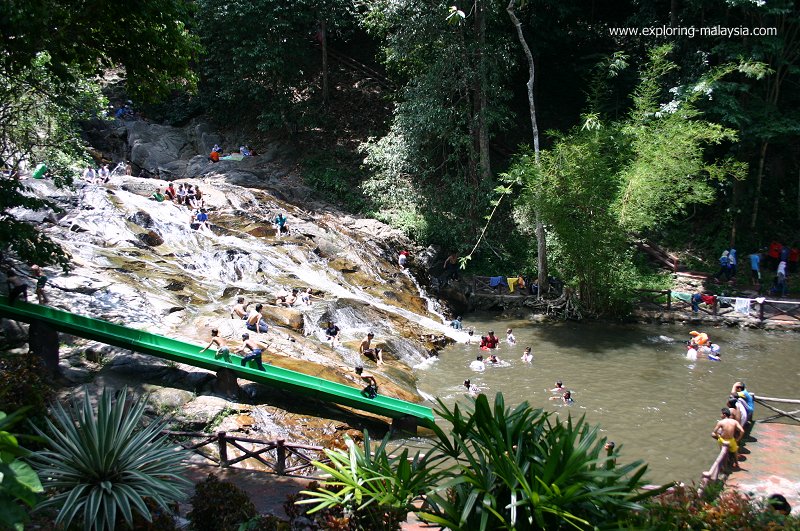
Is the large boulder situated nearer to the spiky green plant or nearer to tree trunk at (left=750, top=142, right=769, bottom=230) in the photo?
the spiky green plant

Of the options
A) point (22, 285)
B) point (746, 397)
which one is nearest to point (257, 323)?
point (22, 285)

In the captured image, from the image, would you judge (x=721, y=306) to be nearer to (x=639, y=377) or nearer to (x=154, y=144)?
(x=639, y=377)

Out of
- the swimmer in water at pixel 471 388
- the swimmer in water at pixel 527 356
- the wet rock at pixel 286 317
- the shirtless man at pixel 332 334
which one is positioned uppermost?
the wet rock at pixel 286 317

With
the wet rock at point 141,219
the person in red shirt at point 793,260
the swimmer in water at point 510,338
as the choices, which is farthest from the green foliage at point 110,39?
the person in red shirt at point 793,260

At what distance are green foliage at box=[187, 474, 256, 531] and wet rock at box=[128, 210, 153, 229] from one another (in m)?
16.3

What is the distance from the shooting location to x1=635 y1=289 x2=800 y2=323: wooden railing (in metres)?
21.5

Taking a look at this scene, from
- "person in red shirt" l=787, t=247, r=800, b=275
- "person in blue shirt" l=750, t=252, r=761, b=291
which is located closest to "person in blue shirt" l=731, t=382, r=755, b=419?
"person in blue shirt" l=750, t=252, r=761, b=291

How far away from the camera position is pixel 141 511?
18.5ft

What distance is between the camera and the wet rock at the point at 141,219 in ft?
68.1

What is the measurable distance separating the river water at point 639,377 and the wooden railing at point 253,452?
5.78 m

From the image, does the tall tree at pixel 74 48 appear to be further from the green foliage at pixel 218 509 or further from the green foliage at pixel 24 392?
the green foliage at pixel 218 509

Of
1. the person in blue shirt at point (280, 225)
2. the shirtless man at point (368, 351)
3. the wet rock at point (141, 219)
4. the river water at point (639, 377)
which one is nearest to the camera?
the river water at point (639, 377)

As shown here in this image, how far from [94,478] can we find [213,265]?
14465mm

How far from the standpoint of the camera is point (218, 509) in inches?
247
